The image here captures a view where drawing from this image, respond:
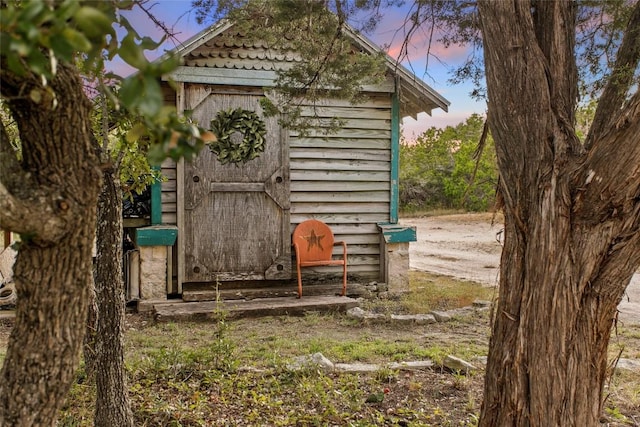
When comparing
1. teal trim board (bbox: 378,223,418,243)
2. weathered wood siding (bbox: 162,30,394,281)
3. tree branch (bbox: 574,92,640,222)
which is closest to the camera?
tree branch (bbox: 574,92,640,222)

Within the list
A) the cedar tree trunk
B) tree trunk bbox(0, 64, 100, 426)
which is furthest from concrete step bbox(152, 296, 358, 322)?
tree trunk bbox(0, 64, 100, 426)

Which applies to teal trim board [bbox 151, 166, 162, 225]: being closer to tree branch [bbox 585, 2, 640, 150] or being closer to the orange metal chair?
the orange metal chair

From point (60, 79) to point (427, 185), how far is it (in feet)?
72.7

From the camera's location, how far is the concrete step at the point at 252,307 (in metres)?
6.73

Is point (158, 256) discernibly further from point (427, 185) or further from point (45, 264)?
point (427, 185)

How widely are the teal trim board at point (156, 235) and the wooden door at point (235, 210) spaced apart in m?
0.20

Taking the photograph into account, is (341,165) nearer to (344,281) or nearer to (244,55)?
(344,281)

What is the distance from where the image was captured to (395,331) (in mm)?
6238

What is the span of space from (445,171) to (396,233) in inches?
608

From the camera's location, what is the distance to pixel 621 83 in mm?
2914

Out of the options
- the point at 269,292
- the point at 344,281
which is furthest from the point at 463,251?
the point at 269,292

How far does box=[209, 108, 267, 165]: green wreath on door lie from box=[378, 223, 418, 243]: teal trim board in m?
2.07

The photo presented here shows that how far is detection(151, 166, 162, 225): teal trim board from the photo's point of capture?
7336 millimetres

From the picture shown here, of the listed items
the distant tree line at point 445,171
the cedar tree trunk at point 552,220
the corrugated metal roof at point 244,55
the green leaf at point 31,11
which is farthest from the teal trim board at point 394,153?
the distant tree line at point 445,171
